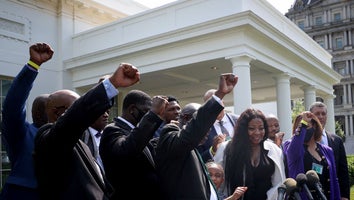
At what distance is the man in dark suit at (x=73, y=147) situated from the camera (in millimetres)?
2172

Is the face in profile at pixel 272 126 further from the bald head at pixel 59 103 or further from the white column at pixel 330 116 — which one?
the white column at pixel 330 116

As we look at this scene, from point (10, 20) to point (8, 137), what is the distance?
41.4ft

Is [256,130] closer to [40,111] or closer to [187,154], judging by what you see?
[187,154]

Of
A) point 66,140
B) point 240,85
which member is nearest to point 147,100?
point 66,140

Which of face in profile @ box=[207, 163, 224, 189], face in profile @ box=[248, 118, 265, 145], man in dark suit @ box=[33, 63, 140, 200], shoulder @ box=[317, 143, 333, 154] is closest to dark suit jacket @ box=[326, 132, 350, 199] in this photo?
shoulder @ box=[317, 143, 333, 154]

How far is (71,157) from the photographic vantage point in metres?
2.42

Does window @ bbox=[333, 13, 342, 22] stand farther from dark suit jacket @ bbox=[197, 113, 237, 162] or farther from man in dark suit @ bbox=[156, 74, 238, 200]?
man in dark suit @ bbox=[156, 74, 238, 200]

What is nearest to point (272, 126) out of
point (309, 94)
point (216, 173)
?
point (216, 173)

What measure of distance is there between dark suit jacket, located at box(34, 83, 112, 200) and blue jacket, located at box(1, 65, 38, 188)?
1.64ft

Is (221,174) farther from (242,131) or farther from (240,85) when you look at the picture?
(240,85)

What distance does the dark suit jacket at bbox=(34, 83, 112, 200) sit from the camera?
2.17 m

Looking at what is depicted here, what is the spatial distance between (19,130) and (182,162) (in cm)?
127

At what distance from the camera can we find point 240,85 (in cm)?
1235

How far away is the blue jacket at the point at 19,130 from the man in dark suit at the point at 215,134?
189cm
